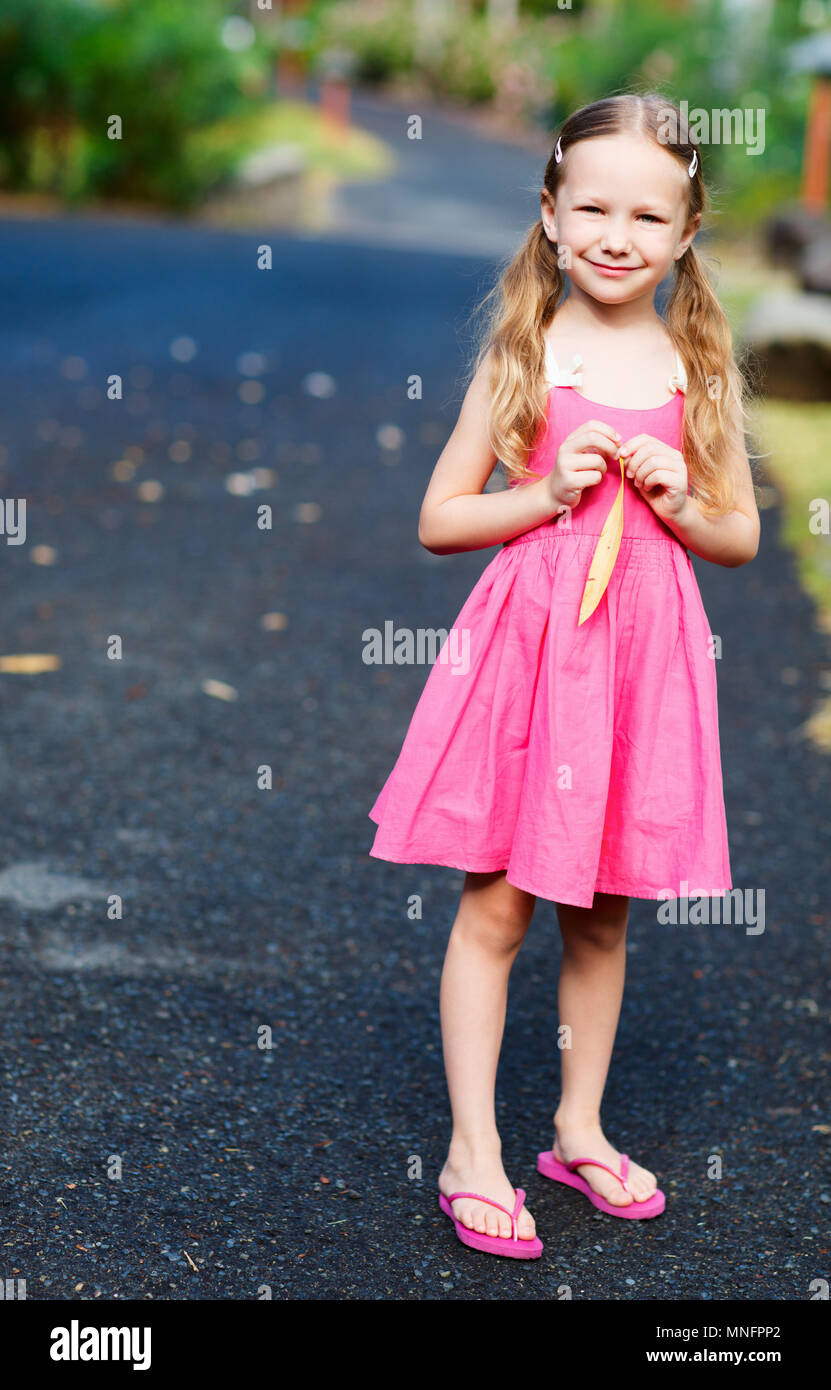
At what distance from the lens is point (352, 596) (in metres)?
5.73

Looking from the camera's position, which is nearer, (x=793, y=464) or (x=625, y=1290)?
(x=625, y=1290)

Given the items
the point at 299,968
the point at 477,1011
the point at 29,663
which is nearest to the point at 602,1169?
the point at 477,1011

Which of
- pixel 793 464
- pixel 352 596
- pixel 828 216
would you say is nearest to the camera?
pixel 352 596

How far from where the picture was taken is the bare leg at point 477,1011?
2473mm

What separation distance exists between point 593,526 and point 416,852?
0.53 metres

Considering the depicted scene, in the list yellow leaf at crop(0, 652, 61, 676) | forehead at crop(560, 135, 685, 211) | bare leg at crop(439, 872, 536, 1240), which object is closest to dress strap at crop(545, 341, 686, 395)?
forehead at crop(560, 135, 685, 211)

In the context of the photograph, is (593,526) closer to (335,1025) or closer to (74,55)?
(335,1025)

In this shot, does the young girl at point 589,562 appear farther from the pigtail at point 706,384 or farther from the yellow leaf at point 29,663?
the yellow leaf at point 29,663

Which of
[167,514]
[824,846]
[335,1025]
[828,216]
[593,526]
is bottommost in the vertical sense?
[335,1025]

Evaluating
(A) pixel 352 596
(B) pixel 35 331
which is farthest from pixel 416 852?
(B) pixel 35 331

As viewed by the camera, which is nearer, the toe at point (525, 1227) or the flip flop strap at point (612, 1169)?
the toe at point (525, 1227)

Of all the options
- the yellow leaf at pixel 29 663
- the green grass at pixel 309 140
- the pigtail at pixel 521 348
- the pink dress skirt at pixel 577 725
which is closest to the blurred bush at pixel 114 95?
the green grass at pixel 309 140

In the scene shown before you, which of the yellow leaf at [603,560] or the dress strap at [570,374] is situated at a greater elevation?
the dress strap at [570,374]

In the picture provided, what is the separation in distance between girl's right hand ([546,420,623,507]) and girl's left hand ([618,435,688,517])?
0.02 m
